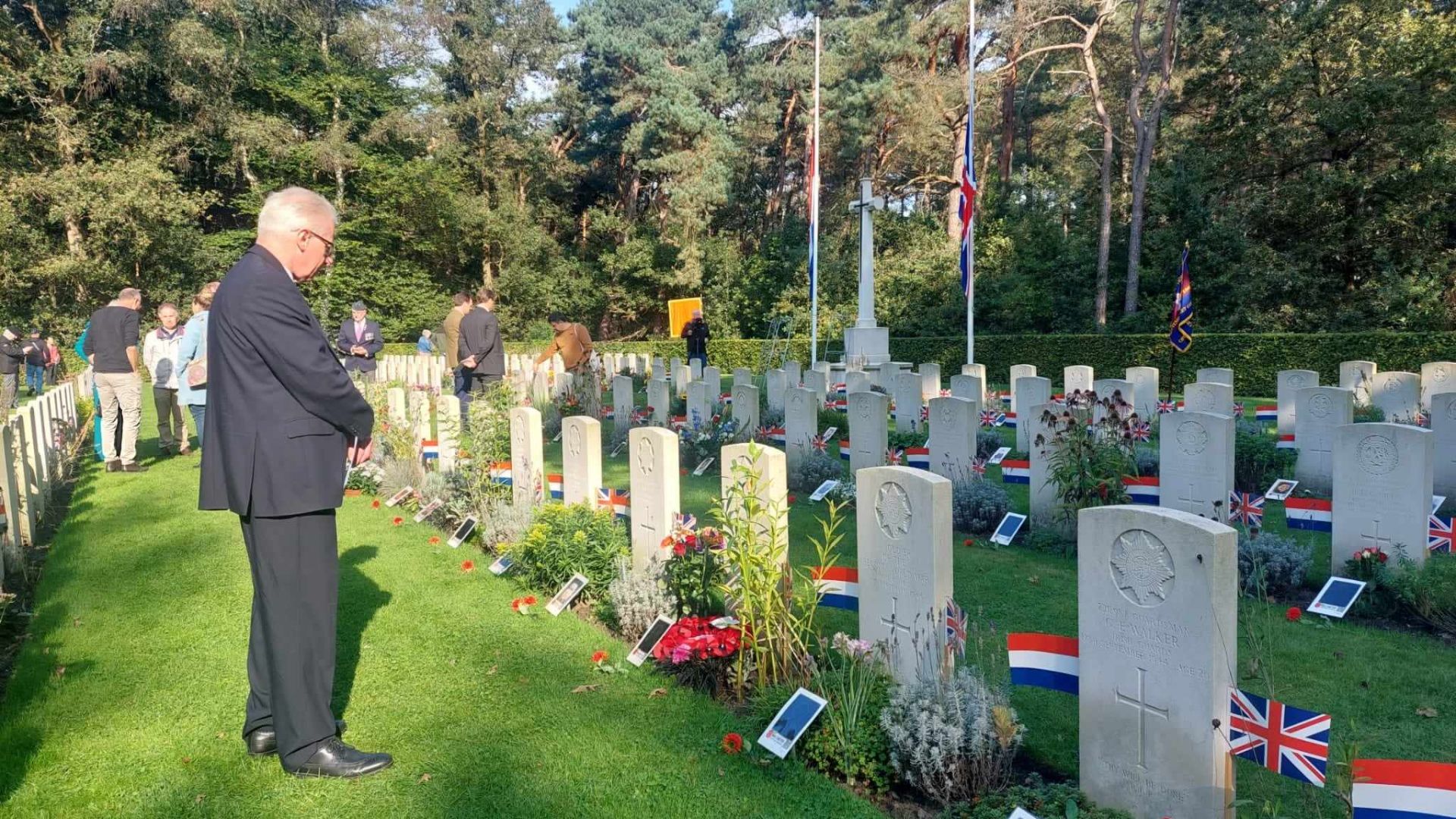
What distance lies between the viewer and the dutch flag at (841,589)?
13.3 ft

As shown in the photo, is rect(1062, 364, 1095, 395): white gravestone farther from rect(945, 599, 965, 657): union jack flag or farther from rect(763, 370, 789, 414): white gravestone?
rect(945, 599, 965, 657): union jack flag

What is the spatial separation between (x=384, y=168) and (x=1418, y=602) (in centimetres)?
3437

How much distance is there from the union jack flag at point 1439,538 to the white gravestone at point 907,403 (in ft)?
18.5

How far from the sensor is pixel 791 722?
3.39 metres

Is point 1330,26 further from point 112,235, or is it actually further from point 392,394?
point 112,235

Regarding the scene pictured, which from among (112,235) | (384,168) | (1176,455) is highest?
(384,168)

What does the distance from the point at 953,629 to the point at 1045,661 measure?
377 millimetres

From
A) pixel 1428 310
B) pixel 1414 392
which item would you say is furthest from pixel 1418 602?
pixel 1428 310

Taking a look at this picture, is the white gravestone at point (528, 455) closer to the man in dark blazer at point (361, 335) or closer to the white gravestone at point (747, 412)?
the white gravestone at point (747, 412)

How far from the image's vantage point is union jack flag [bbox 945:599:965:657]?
133 inches

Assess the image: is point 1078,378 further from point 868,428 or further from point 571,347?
point 571,347

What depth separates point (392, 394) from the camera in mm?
9125

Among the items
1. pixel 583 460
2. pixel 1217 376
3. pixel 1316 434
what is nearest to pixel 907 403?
pixel 1217 376

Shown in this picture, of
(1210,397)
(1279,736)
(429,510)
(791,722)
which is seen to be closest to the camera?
(1279,736)
